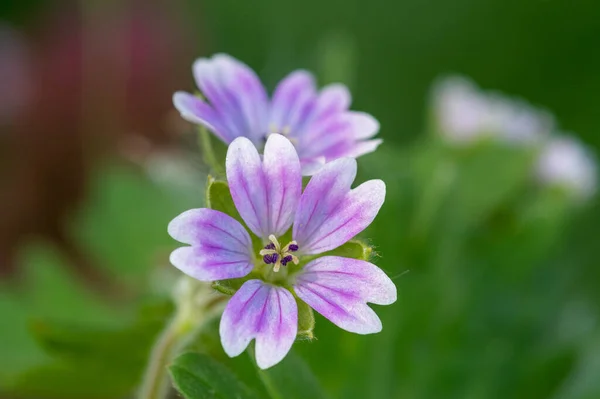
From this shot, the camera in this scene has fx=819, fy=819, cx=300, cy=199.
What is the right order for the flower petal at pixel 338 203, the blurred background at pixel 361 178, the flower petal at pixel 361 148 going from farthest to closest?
the blurred background at pixel 361 178 → the flower petal at pixel 361 148 → the flower petal at pixel 338 203

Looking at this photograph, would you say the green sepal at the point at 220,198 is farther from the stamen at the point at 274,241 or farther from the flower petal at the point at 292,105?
the flower petal at the point at 292,105

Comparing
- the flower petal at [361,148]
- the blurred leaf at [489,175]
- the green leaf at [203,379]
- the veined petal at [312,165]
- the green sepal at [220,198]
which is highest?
the blurred leaf at [489,175]

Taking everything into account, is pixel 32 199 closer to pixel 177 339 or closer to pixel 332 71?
pixel 332 71

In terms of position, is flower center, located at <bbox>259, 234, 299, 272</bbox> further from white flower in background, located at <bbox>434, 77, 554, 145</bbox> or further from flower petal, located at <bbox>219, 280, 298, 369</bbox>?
white flower in background, located at <bbox>434, 77, 554, 145</bbox>

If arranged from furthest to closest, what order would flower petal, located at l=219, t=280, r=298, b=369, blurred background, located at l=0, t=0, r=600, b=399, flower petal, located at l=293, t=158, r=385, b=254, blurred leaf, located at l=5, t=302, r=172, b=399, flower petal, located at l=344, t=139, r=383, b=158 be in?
1. blurred background, located at l=0, t=0, r=600, b=399
2. blurred leaf, located at l=5, t=302, r=172, b=399
3. flower petal, located at l=344, t=139, r=383, b=158
4. flower petal, located at l=293, t=158, r=385, b=254
5. flower petal, located at l=219, t=280, r=298, b=369

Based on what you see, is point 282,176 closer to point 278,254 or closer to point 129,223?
point 278,254

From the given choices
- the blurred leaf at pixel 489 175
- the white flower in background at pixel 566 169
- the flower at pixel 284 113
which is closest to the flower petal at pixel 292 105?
the flower at pixel 284 113

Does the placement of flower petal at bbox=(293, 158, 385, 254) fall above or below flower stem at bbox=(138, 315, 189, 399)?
above

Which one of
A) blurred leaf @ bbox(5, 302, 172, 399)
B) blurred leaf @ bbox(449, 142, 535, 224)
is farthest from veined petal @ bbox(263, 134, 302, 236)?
blurred leaf @ bbox(449, 142, 535, 224)
